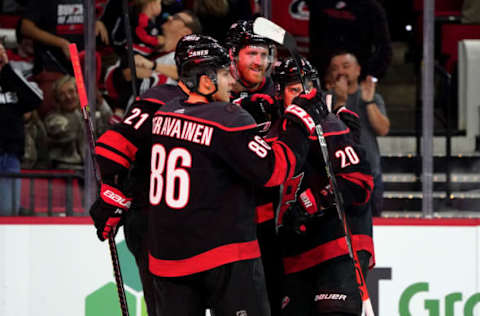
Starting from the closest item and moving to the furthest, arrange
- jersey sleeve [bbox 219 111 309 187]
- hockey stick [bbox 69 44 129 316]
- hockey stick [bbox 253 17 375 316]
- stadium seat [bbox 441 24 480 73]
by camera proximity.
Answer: jersey sleeve [bbox 219 111 309 187], hockey stick [bbox 253 17 375 316], hockey stick [bbox 69 44 129 316], stadium seat [bbox 441 24 480 73]

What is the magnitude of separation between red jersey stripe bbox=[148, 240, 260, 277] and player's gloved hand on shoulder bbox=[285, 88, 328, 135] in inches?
15.2

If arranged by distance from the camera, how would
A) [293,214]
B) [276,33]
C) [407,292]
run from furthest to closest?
[407,292], [293,214], [276,33]

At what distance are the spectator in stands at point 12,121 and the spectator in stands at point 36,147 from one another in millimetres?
29

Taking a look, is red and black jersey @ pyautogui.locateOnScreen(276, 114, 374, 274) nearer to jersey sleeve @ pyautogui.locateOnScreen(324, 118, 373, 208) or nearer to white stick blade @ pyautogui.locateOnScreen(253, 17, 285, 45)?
jersey sleeve @ pyautogui.locateOnScreen(324, 118, 373, 208)

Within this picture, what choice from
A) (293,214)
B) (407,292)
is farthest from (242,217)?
(407,292)

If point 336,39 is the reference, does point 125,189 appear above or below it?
below

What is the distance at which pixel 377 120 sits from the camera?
14.6ft

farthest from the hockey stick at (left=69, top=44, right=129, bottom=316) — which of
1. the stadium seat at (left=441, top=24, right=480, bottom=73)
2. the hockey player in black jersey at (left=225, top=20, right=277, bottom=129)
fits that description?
the stadium seat at (left=441, top=24, right=480, bottom=73)

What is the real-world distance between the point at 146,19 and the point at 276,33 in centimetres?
186

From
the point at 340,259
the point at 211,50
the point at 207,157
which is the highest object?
the point at 211,50

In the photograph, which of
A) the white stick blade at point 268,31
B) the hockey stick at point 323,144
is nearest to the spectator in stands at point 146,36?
the hockey stick at point 323,144

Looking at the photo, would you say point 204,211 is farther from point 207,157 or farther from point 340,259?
point 340,259

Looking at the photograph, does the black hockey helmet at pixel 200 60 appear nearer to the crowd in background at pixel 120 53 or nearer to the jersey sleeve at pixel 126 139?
the jersey sleeve at pixel 126 139

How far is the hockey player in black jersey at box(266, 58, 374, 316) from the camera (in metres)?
3.12
